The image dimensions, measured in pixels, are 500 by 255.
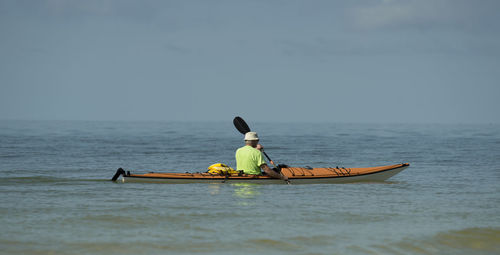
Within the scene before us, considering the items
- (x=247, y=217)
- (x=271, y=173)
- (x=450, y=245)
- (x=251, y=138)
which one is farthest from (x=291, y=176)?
(x=450, y=245)

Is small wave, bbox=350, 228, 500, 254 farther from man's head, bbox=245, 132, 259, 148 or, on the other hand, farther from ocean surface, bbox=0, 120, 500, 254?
man's head, bbox=245, 132, 259, 148

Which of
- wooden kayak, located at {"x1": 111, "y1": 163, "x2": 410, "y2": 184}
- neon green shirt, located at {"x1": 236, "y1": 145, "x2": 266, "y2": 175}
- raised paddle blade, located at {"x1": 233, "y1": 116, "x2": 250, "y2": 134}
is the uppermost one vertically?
raised paddle blade, located at {"x1": 233, "y1": 116, "x2": 250, "y2": 134}

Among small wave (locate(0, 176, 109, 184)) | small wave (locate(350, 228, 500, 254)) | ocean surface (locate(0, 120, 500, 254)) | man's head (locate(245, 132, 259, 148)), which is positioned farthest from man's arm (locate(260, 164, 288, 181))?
small wave (locate(350, 228, 500, 254))

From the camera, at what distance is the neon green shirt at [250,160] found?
12.8 meters

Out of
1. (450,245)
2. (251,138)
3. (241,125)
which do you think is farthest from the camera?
(241,125)

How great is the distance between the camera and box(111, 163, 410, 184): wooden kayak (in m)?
13.0

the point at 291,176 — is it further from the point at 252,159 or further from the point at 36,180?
the point at 36,180

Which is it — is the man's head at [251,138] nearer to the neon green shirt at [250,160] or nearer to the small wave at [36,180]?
the neon green shirt at [250,160]

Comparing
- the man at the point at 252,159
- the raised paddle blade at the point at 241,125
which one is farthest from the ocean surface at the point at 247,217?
the raised paddle blade at the point at 241,125

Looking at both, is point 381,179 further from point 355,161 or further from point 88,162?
point 88,162

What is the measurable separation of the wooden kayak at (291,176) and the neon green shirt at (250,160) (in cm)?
17

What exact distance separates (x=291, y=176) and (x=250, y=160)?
49.2 inches

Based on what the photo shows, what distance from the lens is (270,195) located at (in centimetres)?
1170

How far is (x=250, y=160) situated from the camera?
1293cm
